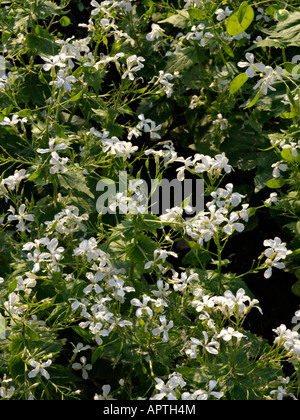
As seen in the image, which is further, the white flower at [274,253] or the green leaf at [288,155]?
the green leaf at [288,155]

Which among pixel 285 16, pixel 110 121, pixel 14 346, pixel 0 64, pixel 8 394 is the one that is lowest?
pixel 8 394

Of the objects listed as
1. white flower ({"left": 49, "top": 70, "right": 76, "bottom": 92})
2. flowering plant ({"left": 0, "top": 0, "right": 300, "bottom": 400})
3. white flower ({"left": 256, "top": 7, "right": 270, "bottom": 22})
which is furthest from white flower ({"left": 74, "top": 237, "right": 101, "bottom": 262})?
white flower ({"left": 256, "top": 7, "right": 270, "bottom": 22})

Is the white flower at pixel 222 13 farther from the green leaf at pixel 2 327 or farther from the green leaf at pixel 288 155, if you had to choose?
the green leaf at pixel 2 327

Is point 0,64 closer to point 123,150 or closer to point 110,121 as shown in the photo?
point 110,121

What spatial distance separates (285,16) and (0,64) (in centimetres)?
152

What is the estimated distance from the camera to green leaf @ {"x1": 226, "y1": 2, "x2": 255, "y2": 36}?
2.25 meters

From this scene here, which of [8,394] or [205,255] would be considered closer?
[8,394]

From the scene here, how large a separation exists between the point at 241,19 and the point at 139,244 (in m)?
0.95

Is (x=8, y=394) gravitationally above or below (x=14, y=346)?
below

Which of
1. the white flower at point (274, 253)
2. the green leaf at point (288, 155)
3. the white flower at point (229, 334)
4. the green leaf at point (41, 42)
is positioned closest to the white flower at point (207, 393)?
the white flower at point (229, 334)

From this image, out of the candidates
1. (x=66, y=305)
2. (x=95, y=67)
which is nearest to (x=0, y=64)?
(x=95, y=67)

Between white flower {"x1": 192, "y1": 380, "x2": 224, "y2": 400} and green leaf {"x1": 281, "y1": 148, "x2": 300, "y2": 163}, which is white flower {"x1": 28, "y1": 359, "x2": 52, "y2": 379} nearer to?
white flower {"x1": 192, "y1": 380, "x2": 224, "y2": 400}

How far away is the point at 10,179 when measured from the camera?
2705 mm

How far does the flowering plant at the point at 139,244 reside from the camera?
2.35 m
